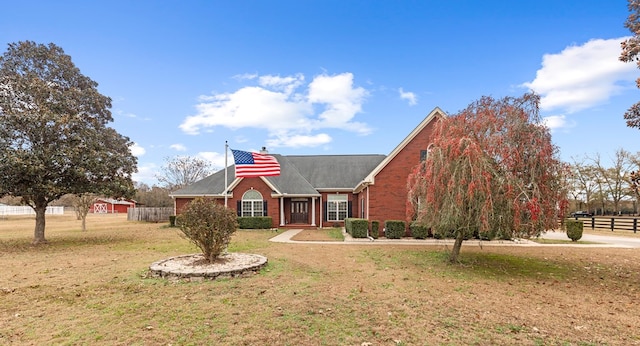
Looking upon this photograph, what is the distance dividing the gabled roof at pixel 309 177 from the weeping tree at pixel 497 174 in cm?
1553

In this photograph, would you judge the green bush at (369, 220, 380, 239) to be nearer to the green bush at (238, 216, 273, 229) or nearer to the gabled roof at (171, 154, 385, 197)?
the gabled roof at (171, 154, 385, 197)

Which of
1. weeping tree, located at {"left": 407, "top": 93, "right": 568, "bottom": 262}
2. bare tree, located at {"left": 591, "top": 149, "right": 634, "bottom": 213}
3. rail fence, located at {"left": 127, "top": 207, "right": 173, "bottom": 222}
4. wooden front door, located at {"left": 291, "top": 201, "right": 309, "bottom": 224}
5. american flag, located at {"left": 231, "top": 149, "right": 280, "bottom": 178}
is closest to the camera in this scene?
weeping tree, located at {"left": 407, "top": 93, "right": 568, "bottom": 262}

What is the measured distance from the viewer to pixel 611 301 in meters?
7.00

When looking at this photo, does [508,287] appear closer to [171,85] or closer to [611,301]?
[611,301]

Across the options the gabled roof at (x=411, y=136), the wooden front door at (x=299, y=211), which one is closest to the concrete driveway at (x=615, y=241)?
→ the gabled roof at (x=411, y=136)

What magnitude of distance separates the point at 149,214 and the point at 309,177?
18.5 metres

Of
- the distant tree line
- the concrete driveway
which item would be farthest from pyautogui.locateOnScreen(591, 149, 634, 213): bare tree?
the concrete driveway

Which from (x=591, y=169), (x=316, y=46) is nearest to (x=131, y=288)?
(x=316, y=46)

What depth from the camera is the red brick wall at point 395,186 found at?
19.1 meters

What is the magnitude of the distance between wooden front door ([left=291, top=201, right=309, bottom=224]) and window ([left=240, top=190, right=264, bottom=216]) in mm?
2540

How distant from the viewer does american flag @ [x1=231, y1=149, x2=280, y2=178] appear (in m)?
13.1

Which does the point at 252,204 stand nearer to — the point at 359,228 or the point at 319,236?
the point at 319,236

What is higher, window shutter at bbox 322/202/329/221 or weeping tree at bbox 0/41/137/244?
weeping tree at bbox 0/41/137/244

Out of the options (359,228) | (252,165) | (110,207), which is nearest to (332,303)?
(252,165)
